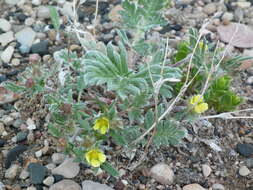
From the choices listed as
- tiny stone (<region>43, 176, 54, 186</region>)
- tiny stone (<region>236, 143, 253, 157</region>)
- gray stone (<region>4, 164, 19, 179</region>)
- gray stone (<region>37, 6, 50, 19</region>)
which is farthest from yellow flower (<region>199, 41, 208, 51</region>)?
gray stone (<region>37, 6, 50, 19</region>)

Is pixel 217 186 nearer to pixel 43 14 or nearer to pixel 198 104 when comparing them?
pixel 198 104

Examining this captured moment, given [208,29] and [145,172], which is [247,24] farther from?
[145,172]

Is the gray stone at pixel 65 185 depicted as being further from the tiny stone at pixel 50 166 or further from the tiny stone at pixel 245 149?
the tiny stone at pixel 245 149

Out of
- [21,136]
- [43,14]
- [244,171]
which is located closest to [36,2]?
[43,14]

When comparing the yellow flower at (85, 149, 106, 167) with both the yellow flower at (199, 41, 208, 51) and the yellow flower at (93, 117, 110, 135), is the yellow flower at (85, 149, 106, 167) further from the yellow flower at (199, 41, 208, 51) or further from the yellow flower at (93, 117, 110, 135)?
the yellow flower at (199, 41, 208, 51)

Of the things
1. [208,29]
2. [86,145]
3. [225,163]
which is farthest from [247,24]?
[86,145]
